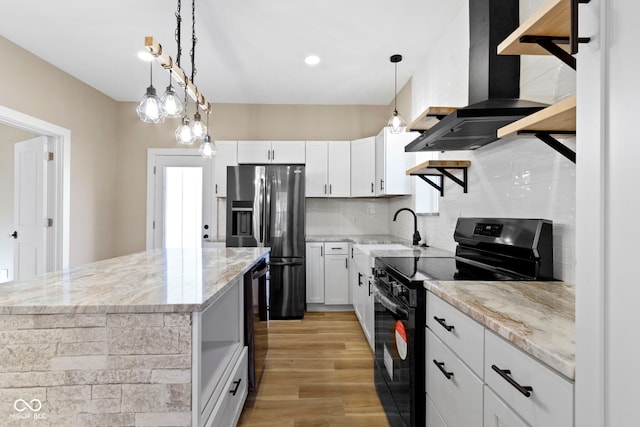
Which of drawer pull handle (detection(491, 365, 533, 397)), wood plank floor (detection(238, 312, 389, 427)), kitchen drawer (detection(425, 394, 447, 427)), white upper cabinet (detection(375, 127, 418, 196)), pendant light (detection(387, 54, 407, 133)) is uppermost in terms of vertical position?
pendant light (detection(387, 54, 407, 133))

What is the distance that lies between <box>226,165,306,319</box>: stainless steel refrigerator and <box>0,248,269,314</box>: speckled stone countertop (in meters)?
1.87

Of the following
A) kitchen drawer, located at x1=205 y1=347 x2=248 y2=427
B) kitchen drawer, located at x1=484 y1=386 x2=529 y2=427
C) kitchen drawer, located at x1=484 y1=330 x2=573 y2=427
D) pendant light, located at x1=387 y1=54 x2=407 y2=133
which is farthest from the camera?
pendant light, located at x1=387 y1=54 x2=407 y2=133

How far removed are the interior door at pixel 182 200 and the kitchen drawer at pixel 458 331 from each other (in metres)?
3.56

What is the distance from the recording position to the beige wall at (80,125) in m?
2.87

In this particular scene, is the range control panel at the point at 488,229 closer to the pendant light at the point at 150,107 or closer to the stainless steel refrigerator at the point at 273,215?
the pendant light at the point at 150,107

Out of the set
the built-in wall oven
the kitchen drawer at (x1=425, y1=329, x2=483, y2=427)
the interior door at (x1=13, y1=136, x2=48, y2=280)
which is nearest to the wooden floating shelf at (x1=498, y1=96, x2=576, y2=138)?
the built-in wall oven

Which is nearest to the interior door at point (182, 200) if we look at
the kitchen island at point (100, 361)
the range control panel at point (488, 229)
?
the kitchen island at point (100, 361)

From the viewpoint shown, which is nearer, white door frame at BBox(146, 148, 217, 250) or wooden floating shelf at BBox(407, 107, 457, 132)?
wooden floating shelf at BBox(407, 107, 457, 132)

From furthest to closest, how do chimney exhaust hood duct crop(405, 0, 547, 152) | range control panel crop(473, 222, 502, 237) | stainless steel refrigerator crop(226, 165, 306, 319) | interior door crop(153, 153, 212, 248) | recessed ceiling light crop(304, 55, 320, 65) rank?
interior door crop(153, 153, 212, 248) < stainless steel refrigerator crop(226, 165, 306, 319) < recessed ceiling light crop(304, 55, 320, 65) < range control panel crop(473, 222, 502, 237) < chimney exhaust hood duct crop(405, 0, 547, 152)

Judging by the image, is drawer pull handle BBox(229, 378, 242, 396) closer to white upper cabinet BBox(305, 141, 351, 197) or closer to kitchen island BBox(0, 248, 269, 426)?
kitchen island BBox(0, 248, 269, 426)

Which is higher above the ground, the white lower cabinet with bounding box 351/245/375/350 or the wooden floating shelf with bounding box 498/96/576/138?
the wooden floating shelf with bounding box 498/96/576/138

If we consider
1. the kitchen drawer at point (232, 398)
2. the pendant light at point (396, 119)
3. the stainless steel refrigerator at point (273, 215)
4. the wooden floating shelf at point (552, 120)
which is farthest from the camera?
the stainless steel refrigerator at point (273, 215)

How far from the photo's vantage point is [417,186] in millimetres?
3037

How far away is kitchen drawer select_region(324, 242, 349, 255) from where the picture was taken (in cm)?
378
